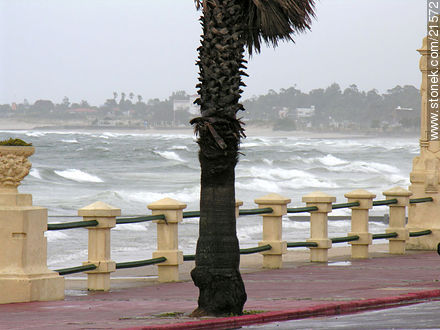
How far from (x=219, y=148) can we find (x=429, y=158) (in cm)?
1046

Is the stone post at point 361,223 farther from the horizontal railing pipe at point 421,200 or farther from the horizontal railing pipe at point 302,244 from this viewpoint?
the horizontal railing pipe at point 421,200

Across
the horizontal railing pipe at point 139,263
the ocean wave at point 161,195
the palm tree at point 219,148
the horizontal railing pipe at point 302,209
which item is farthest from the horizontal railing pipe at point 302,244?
the ocean wave at point 161,195

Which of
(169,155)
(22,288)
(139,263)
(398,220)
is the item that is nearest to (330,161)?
(169,155)

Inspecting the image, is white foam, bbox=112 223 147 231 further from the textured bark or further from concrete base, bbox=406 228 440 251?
the textured bark

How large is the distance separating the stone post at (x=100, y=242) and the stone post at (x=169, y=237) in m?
1.20

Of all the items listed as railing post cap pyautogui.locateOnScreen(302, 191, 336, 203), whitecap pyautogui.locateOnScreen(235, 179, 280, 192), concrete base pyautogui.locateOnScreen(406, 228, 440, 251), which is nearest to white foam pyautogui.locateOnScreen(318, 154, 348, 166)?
whitecap pyautogui.locateOnScreen(235, 179, 280, 192)

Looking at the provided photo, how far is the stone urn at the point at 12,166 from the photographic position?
500 inches

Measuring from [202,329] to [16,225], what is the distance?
353 centimetres

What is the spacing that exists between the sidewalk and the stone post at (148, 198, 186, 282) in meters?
0.26

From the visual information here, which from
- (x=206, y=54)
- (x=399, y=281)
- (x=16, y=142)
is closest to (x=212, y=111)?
(x=206, y=54)

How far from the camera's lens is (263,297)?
12930mm

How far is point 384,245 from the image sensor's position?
2200 cm

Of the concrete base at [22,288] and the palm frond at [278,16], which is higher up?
the palm frond at [278,16]

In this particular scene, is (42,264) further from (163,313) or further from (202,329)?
(202,329)
